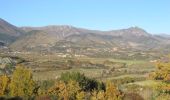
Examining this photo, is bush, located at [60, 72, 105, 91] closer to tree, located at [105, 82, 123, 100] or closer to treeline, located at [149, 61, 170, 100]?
tree, located at [105, 82, 123, 100]

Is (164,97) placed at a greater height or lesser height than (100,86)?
greater

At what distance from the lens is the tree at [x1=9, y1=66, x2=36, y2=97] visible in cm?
10169

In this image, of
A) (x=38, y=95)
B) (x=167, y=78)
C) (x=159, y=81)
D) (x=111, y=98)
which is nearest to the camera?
(x=167, y=78)

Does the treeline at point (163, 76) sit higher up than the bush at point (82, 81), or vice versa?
the treeline at point (163, 76)

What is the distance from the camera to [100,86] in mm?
166000

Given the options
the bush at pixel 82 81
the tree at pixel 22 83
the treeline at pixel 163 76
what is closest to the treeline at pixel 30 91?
the tree at pixel 22 83

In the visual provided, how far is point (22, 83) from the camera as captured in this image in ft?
335

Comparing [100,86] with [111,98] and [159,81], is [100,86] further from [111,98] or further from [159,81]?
[159,81]

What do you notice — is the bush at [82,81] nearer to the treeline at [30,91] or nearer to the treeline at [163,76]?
the treeline at [30,91]

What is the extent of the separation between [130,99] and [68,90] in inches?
921

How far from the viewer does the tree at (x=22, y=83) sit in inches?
4003

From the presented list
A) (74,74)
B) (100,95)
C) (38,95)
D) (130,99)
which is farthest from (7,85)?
(74,74)

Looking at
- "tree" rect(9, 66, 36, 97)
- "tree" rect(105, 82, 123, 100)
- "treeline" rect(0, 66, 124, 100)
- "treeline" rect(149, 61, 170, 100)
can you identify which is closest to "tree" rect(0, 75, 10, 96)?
"treeline" rect(0, 66, 124, 100)

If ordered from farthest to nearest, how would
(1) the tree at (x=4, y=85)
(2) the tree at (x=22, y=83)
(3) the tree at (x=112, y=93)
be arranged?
1. (1) the tree at (x=4, y=85)
2. (2) the tree at (x=22, y=83)
3. (3) the tree at (x=112, y=93)
